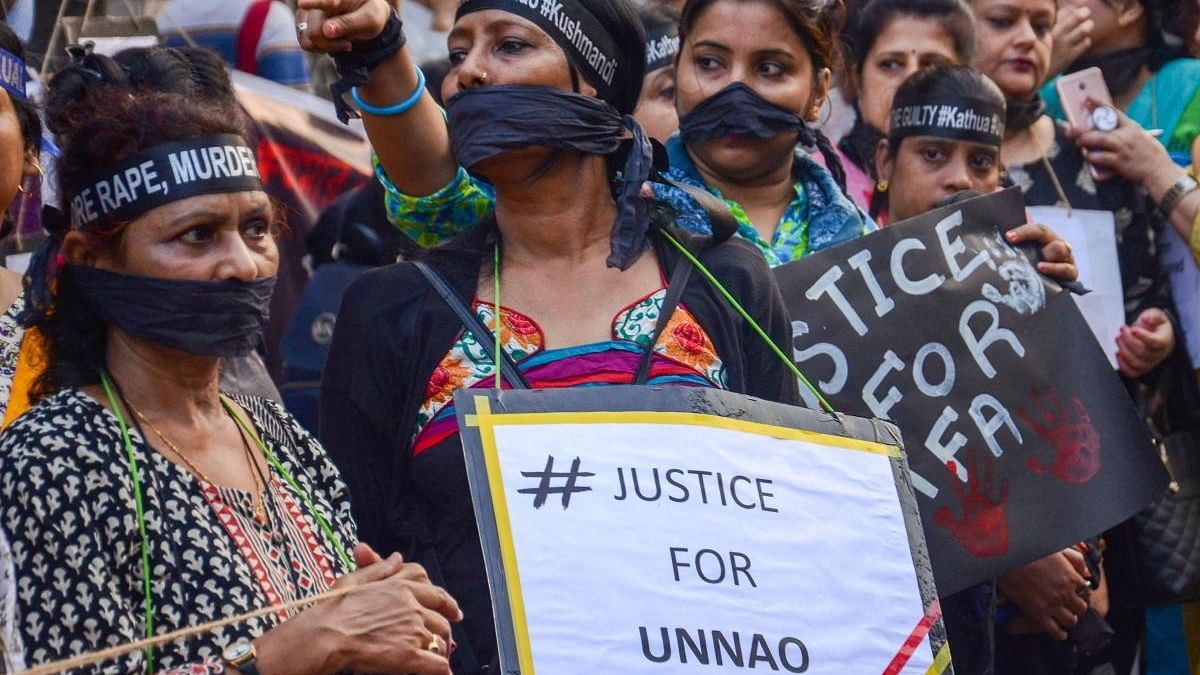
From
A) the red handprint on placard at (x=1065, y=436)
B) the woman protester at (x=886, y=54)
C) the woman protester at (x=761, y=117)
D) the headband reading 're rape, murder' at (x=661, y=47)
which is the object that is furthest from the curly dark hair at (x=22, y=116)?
the woman protester at (x=886, y=54)

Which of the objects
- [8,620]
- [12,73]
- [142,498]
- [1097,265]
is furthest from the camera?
[1097,265]

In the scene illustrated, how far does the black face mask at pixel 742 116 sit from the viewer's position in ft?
15.6

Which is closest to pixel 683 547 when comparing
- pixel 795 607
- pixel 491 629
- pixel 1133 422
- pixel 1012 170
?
pixel 795 607

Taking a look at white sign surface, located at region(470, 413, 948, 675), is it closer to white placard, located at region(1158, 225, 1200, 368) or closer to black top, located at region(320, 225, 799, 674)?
black top, located at region(320, 225, 799, 674)

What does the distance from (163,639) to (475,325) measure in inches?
42.9

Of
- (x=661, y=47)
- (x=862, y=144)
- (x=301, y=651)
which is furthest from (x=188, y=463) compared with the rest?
(x=862, y=144)

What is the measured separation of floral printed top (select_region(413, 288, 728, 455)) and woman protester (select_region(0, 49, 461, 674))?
249 mm

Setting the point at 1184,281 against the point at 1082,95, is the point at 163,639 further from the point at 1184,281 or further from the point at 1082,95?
the point at 1082,95

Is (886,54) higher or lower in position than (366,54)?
higher

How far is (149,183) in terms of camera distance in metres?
3.45

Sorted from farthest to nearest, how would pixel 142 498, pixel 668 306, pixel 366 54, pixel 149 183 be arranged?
1. pixel 668 306
2. pixel 366 54
3. pixel 149 183
4. pixel 142 498

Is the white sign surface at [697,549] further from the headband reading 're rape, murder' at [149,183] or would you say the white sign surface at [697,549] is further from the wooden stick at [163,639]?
the headband reading 're rape, murder' at [149,183]

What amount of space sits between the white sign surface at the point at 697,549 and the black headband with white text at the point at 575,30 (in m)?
A: 0.93

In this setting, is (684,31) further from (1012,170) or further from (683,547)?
(683,547)
